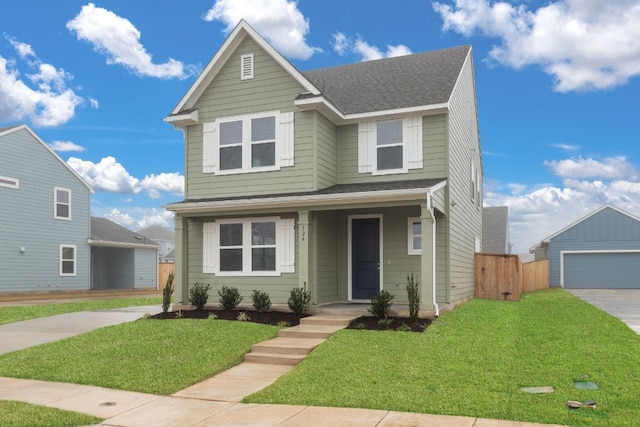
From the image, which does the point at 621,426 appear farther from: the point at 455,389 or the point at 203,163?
the point at 203,163

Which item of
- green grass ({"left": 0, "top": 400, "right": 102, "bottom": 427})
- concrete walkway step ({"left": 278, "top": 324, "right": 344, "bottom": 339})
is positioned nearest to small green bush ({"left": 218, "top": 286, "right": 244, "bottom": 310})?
concrete walkway step ({"left": 278, "top": 324, "right": 344, "bottom": 339})

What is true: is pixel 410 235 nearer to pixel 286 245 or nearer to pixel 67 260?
pixel 286 245

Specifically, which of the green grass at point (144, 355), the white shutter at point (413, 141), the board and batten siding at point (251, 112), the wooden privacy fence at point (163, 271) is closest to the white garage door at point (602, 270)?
the white shutter at point (413, 141)

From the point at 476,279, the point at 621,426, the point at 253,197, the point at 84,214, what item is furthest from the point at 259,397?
Answer: the point at 84,214

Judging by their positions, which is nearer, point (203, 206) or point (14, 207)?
point (203, 206)

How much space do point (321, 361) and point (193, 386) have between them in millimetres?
2002

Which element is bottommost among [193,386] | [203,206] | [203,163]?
[193,386]

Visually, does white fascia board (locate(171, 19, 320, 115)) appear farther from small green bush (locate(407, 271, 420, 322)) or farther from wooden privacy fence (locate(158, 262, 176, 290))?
wooden privacy fence (locate(158, 262, 176, 290))

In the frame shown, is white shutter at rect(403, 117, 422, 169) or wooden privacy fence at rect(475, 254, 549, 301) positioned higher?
white shutter at rect(403, 117, 422, 169)

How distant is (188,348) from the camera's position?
1048cm

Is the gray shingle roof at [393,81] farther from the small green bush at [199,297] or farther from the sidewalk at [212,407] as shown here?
the sidewalk at [212,407]

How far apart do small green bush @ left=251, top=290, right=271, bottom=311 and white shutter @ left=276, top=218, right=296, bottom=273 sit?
1.00 metres

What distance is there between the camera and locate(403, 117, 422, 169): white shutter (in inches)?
598

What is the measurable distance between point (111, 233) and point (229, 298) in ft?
65.6
